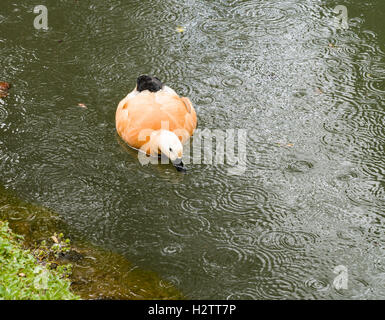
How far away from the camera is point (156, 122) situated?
6.20m

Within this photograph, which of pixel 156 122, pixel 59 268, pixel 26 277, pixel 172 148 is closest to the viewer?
pixel 26 277

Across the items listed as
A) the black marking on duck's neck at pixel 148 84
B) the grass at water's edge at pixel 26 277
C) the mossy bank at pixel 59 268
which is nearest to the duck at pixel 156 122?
the black marking on duck's neck at pixel 148 84

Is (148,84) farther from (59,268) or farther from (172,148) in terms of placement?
(59,268)

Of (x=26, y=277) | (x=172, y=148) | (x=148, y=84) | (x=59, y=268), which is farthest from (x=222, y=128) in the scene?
(x=26, y=277)

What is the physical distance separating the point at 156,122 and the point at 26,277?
227 centimetres

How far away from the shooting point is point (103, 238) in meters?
5.38

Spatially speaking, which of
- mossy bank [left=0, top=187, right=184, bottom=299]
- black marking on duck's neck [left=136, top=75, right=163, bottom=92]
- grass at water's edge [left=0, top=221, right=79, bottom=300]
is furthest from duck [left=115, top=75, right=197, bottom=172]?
grass at water's edge [left=0, top=221, right=79, bottom=300]

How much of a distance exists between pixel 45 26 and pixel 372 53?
425 centimetres

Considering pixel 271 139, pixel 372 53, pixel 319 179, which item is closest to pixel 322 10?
pixel 372 53

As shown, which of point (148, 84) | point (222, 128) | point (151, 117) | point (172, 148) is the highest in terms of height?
point (148, 84)

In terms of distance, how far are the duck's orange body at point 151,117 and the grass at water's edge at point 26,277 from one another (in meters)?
1.64

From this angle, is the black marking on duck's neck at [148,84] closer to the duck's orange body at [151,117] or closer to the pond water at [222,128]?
the duck's orange body at [151,117]

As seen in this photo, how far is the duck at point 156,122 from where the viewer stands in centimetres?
611

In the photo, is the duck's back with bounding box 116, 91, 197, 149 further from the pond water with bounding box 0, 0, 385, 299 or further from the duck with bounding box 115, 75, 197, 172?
the pond water with bounding box 0, 0, 385, 299
